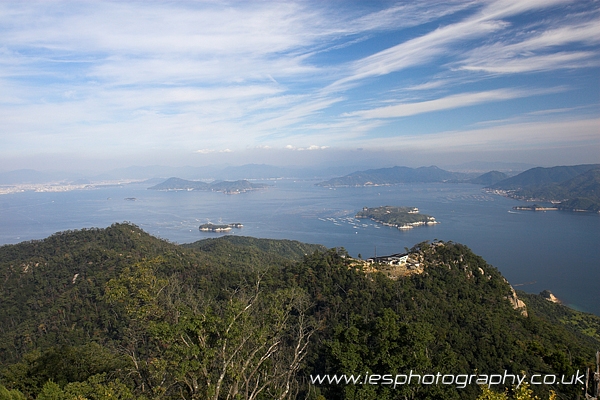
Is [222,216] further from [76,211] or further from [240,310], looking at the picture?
[240,310]

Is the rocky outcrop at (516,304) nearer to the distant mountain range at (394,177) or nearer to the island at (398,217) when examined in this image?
the island at (398,217)

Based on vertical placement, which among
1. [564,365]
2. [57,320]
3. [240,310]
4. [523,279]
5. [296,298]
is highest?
[240,310]

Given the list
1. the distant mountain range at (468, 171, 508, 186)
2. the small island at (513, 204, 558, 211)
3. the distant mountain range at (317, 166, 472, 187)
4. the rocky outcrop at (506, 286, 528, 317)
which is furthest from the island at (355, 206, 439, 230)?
the distant mountain range at (468, 171, 508, 186)

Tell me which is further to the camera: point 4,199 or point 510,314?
point 4,199

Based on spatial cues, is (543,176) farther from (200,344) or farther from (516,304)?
(200,344)

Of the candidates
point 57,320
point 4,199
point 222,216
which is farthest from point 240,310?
point 4,199

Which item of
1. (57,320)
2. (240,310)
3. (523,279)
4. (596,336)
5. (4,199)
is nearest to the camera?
(240,310)

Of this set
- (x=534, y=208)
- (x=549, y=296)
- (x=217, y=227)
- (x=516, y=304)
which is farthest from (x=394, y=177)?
(x=516, y=304)
